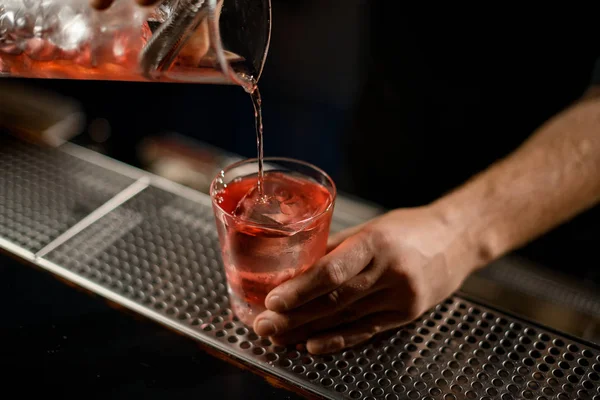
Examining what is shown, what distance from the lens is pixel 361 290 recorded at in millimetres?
1047

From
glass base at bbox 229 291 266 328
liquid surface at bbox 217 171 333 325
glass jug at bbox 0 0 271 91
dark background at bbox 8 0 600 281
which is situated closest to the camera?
glass jug at bbox 0 0 271 91

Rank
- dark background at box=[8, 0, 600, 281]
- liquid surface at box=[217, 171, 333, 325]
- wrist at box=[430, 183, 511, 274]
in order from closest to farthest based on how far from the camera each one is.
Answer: liquid surface at box=[217, 171, 333, 325] → wrist at box=[430, 183, 511, 274] → dark background at box=[8, 0, 600, 281]

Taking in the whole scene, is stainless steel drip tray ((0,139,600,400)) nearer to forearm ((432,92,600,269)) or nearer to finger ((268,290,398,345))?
finger ((268,290,398,345))

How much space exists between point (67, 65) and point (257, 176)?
387 mm

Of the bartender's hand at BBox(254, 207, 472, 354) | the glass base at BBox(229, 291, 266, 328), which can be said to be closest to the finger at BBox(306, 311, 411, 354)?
the bartender's hand at BBox(254, 207, 472, 354)

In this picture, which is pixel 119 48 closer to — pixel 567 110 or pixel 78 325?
pixel 78 325

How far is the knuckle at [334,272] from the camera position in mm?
1000

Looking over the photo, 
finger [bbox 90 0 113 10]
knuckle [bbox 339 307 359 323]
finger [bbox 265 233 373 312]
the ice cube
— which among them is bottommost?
knuckle [bbox 339 307 359 323]

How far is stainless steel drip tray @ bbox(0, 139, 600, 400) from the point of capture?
100 centimetres

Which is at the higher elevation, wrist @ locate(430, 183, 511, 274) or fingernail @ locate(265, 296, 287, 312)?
fingernail @ locate(265, 296, 287, 312)

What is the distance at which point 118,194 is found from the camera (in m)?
1.45

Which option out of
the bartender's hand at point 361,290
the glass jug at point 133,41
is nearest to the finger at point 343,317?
the bartender's hand at point 361,290

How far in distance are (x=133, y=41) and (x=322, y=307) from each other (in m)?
0.53

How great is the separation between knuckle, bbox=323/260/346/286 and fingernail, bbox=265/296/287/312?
3.4 inches
